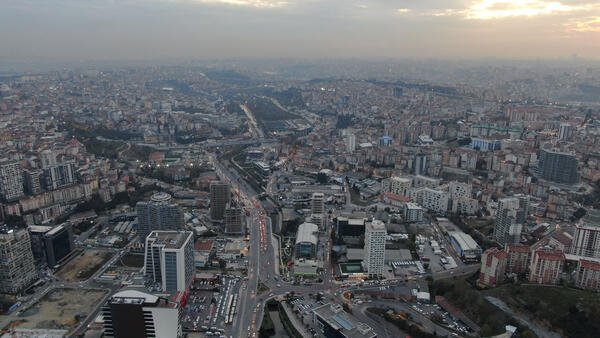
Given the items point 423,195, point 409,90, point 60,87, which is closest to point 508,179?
point 423,195

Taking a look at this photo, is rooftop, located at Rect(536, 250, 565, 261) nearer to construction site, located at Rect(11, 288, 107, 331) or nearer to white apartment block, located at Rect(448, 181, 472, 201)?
white apartment block, located at Rect(448, 181, 472, 201)

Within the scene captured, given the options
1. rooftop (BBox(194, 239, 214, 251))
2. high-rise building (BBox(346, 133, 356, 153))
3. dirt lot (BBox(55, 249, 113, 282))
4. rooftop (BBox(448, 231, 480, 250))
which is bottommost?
dirt lot (BBox(55, 249, 113, 282))

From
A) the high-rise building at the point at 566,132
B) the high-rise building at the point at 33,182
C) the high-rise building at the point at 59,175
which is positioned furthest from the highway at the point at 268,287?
the high-rise building at the point at 566,132

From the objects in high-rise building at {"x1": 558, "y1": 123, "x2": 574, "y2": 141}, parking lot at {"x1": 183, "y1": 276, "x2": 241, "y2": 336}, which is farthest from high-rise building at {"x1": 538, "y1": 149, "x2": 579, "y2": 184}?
parking lot at {"x1": 183, "y1": 276, "x2": 241, "y2": 336}

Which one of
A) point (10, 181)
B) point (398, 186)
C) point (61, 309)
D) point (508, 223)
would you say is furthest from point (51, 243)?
point (508, 223)

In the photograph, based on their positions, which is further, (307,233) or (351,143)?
(351,143)

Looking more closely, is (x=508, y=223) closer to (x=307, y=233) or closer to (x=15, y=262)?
(x=307, y=233)
